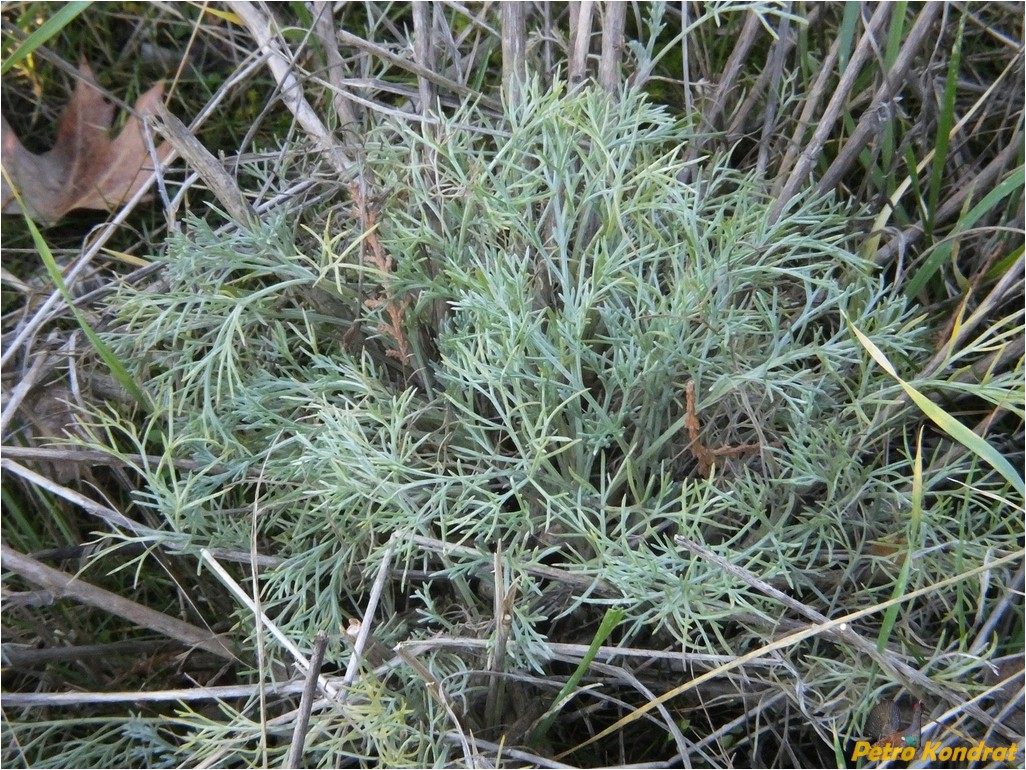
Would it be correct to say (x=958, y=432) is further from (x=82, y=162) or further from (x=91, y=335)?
(x=82, y=162)

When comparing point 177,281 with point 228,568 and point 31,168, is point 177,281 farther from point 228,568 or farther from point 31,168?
point 31,168

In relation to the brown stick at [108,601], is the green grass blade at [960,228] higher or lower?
higher

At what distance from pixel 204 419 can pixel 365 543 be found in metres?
0.22

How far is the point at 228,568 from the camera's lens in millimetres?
1180

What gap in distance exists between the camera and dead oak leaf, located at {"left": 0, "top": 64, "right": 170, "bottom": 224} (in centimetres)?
151

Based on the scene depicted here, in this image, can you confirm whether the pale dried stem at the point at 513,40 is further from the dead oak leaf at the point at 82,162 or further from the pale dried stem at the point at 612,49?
the dead oak leaf at the point at 82,162

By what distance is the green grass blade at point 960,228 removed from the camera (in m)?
1.22

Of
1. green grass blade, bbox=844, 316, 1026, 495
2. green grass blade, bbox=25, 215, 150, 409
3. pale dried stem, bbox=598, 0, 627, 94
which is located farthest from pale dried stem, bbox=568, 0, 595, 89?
green grass blade, bbox=25, 215, 150, 409

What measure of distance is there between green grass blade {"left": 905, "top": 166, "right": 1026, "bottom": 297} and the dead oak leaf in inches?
43.3

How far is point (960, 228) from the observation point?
125 cm

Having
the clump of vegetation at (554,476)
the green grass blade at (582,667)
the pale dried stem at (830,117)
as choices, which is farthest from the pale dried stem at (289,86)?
the green grass blade at (582,667)

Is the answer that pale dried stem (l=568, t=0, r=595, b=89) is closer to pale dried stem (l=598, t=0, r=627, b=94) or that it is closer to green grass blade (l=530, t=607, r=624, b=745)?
pale dried stem (l=598, t=0, r=627, b=94)

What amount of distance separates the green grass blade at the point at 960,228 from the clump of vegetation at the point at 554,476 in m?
0.07

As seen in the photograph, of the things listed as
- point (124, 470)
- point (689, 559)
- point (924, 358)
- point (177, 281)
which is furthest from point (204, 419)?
point (924, 358)
